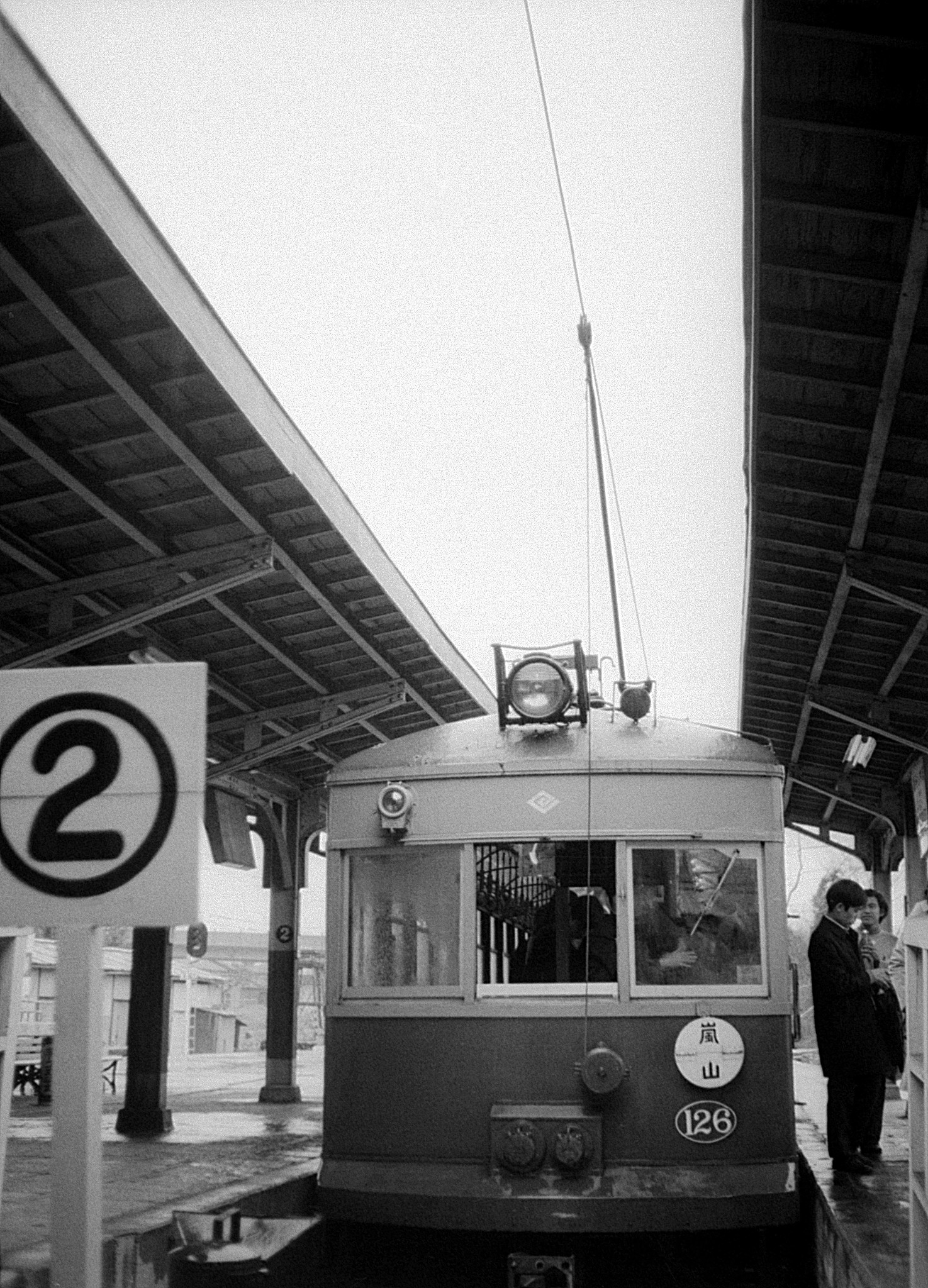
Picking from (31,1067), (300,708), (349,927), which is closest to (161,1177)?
(349,927)

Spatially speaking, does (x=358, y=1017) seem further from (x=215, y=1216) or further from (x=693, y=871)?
(x=693, y=871)

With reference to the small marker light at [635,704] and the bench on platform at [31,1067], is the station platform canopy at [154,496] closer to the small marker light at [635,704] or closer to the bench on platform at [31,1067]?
the small marker light at [635,704]

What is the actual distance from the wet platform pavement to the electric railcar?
0.40 meters

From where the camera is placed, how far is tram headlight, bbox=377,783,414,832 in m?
6.39

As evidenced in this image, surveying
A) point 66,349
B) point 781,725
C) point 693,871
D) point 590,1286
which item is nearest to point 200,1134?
point 590,1286

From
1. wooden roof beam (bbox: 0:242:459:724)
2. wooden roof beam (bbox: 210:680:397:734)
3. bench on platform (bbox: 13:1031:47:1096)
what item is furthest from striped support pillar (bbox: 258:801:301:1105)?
wooden roof beam (bbox: 0:242:459:724)

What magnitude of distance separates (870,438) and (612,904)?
118 inches

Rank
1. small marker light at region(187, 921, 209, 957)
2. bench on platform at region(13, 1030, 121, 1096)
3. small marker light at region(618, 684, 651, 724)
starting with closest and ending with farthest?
small marker light at region(618, 684, 651, 724)
bench on platform at region(13, 1030, 121, 1096)
small marker light at region(187, 921, 209, 957)

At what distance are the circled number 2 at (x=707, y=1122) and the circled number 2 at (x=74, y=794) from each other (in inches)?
152

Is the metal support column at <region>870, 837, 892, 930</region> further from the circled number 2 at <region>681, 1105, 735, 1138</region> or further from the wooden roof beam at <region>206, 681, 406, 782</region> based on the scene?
the circled number 2 at <region>681, 1105, 735, 1138</region>

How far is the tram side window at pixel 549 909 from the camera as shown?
6.37 m

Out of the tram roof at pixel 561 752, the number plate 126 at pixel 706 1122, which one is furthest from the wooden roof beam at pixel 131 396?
the number plate 126 at pixel 706 1122

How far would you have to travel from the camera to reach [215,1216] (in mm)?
5516

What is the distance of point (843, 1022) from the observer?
7266 millimetres
